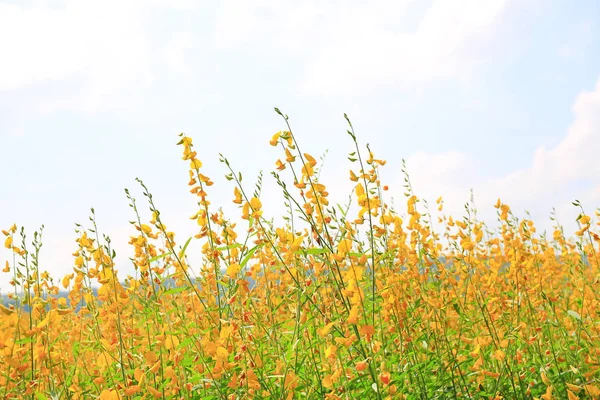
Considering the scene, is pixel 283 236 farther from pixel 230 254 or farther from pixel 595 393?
pixel 595 393

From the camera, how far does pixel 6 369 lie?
93.1 inches

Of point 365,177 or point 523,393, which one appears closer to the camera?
point 365,177

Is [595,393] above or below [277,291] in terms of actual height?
below

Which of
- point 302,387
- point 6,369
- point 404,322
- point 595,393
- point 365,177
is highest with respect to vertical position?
point 365,177

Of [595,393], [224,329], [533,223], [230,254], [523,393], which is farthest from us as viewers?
[533,223]

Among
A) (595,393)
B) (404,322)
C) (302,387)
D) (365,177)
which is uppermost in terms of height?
(365,177)

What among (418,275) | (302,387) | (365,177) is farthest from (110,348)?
(418,275)

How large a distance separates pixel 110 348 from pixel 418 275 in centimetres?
152

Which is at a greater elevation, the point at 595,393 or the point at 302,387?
the point at 302,387

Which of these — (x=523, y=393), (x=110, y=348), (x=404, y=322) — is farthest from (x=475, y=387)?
(x=110, y=348)

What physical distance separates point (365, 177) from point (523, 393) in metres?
1.32

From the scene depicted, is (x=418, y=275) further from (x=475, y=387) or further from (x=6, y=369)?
(x=6, y=369)

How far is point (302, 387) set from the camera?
2471 millimetres

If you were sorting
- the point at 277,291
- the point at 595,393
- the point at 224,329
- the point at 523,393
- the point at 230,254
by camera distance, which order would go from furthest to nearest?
1. the point at 277,291
2. the point at 230,254
3. the point at 523,393
4. the point at 595,393
5. the point at 224,329
